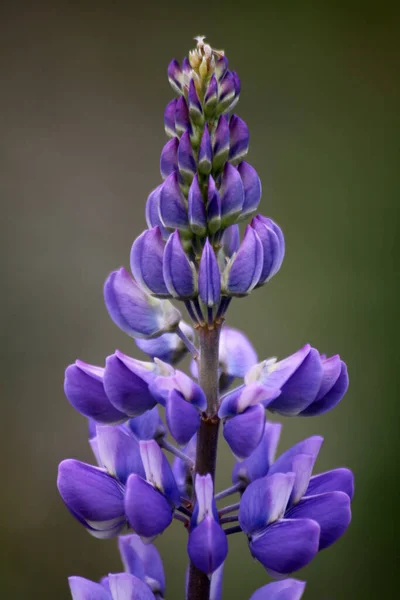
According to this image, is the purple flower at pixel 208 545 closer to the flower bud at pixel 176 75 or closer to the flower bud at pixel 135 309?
the flower bud at pixel 135 309

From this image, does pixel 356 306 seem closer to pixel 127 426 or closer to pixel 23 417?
pixel 23 417

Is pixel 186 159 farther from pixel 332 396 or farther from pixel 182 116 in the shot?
pixel 332 396

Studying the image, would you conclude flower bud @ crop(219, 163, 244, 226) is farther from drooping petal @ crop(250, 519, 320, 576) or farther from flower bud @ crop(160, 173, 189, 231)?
drooping petal @ crop(250, 519, 320, 576)

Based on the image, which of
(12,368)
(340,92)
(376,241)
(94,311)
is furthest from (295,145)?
(12,368)

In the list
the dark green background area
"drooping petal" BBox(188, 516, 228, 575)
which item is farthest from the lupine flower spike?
the dark green background area

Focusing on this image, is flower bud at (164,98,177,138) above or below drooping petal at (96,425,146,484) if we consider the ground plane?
above

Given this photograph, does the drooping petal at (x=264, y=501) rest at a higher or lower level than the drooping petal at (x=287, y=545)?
higher

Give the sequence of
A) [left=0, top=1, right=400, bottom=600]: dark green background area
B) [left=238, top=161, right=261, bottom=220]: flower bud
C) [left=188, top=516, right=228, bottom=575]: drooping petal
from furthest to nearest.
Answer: [left=0, top=1, right=400, bottom=600]: dark green background area, [left=238, top=161, right=261, bottom=220]: flower bud, [left=188, top=516, right=228, bottom=575]: drooping petal

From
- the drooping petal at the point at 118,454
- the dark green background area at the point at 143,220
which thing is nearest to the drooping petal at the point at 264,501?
the drooping petal at the point at 118,454
